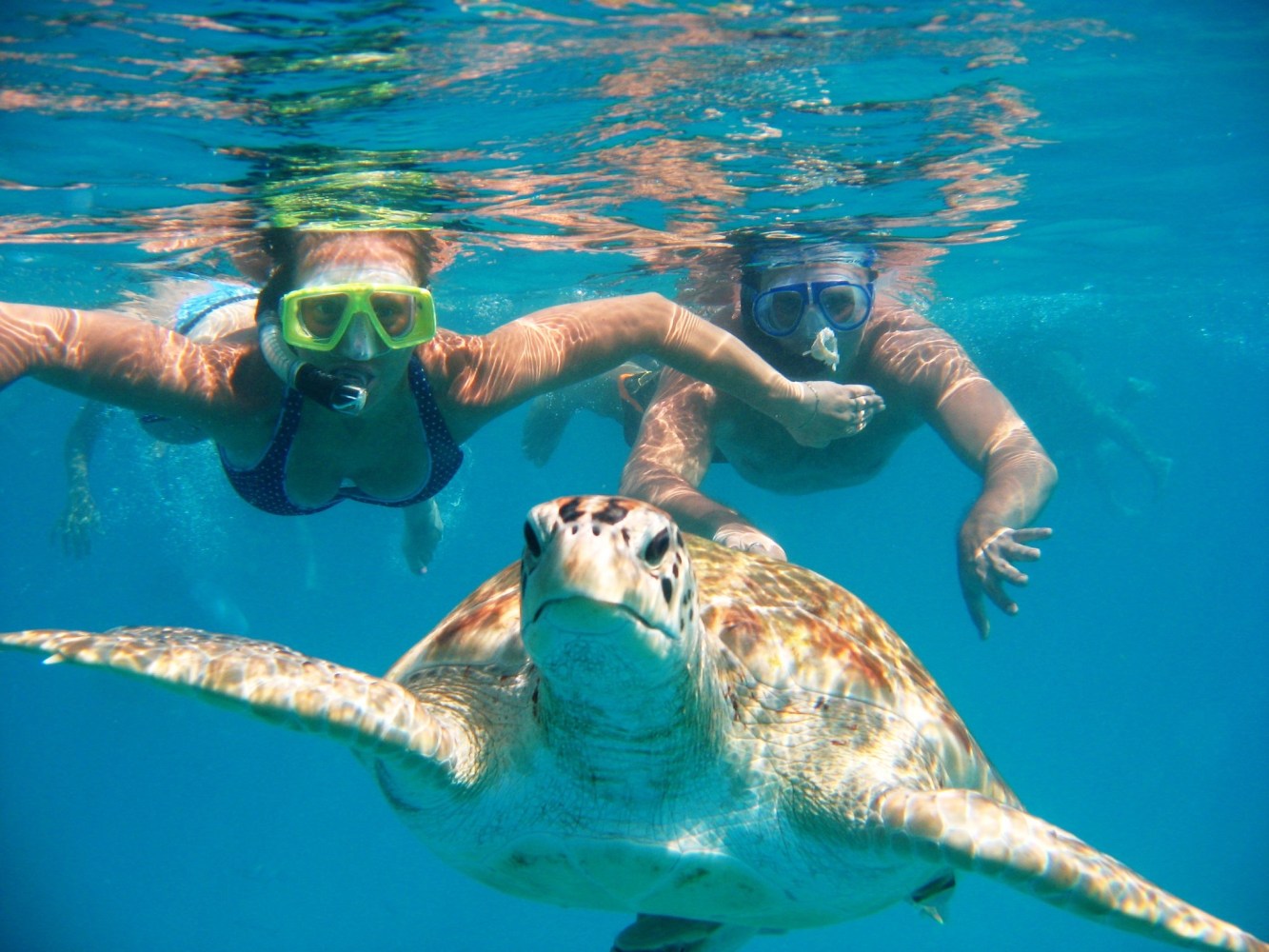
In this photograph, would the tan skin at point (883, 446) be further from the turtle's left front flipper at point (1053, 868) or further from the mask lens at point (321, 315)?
the mask lens at point (321, 315)

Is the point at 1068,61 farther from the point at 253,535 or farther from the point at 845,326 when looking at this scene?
the point at 253,535

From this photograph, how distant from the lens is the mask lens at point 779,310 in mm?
6707

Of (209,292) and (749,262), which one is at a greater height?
(749,262)

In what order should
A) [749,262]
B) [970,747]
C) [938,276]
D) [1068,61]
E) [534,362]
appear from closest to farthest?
1. [970,747]
2. [534,362]
3. [1068,61]
4. [749,262]
5. [938,276]

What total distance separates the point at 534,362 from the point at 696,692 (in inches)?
107

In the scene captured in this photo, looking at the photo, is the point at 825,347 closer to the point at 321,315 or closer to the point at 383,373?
the point at 383,373

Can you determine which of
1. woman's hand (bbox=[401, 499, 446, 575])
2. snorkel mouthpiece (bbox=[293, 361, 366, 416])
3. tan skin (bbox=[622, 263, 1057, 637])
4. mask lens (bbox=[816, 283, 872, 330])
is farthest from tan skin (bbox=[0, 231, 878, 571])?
woman's hand (bbox=[401, 499, 446, 575])

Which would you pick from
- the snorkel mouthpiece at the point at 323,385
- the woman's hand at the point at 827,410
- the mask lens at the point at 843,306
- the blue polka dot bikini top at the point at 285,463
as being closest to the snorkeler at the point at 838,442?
the mask lens at the point at 843,306

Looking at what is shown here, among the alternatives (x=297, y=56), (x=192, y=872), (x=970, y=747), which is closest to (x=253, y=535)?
(x=192, y=872)

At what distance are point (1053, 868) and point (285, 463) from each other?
13.8 ft

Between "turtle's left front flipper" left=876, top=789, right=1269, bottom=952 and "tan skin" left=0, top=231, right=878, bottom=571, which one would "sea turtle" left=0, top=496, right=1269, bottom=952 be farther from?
"tan skin" left=0, top=231, right=878, bottom=571

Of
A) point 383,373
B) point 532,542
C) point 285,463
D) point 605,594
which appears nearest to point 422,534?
point 285,463

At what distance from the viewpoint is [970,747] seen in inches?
127

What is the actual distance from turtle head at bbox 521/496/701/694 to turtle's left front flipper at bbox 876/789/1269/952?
0.84 meters
